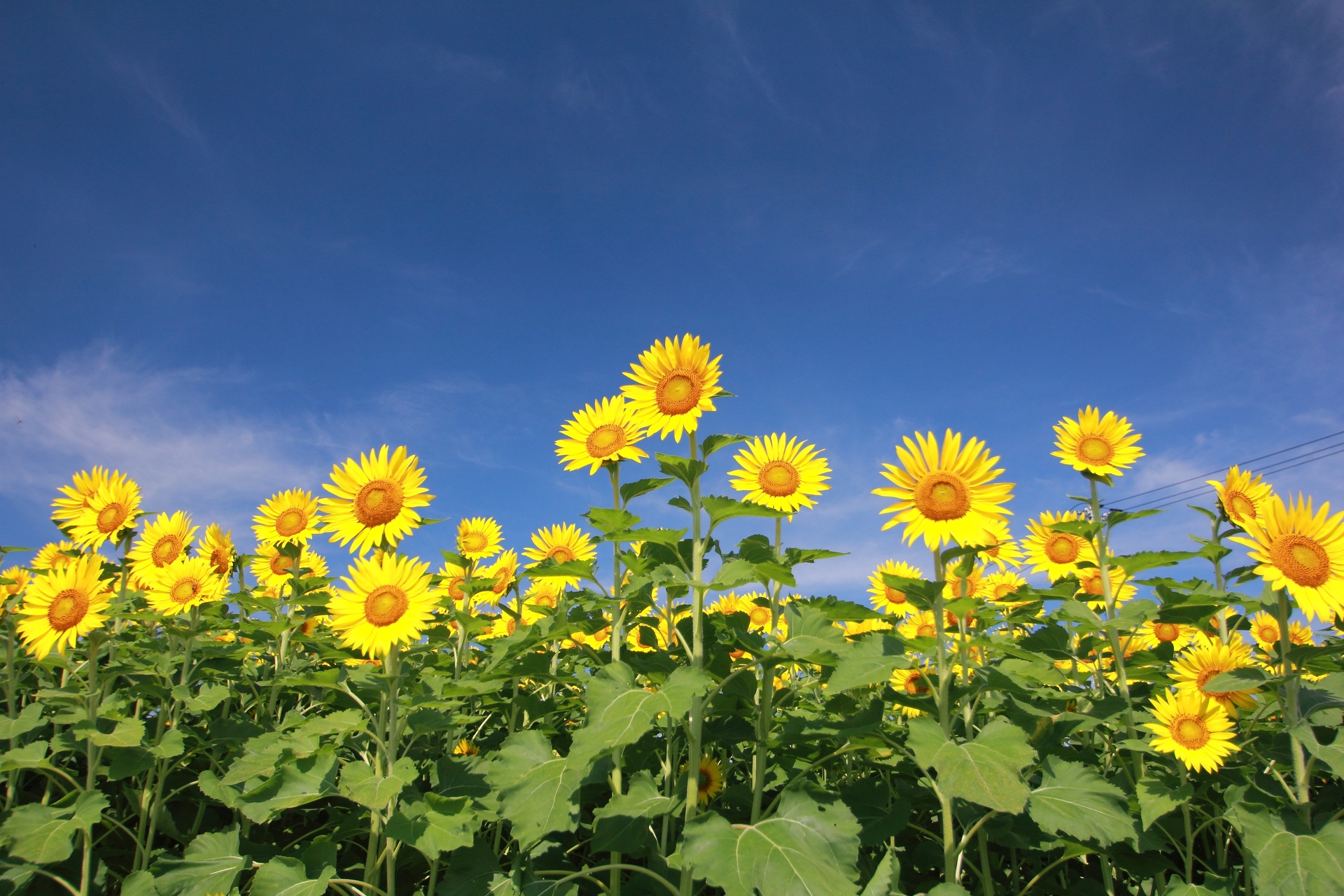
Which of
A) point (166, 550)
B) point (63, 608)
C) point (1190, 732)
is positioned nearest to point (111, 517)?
point (166, 550)

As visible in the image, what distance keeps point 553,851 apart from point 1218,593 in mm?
3990

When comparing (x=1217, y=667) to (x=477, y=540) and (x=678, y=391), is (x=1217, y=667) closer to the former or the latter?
(x=678, y=391)

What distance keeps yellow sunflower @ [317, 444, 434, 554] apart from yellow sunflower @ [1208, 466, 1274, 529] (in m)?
4.62

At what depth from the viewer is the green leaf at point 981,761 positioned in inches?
113

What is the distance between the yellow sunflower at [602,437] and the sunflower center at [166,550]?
126 inches

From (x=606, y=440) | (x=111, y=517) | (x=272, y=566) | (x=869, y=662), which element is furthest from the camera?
(x=272, y=566)

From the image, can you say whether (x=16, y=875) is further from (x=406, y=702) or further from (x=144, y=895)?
(x=406, y=702)

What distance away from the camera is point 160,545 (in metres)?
5.68

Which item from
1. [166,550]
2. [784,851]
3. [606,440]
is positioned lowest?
[784,851]

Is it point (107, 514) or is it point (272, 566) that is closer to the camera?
point (107, 514)

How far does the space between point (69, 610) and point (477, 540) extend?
112 inches

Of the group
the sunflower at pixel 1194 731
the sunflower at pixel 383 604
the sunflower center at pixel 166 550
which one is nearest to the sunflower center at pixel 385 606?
the sunflower at pixel 383 604

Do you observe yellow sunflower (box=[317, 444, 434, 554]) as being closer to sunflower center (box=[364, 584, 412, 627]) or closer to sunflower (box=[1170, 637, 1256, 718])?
sunflower center (box=[364, 584, 412, 627])

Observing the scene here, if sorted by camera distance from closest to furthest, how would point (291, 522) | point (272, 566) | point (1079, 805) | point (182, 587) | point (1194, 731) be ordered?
point (1079, 805)
point (1194, 731)
point (182, 587)
point (291, 522)
point (272, 566)
